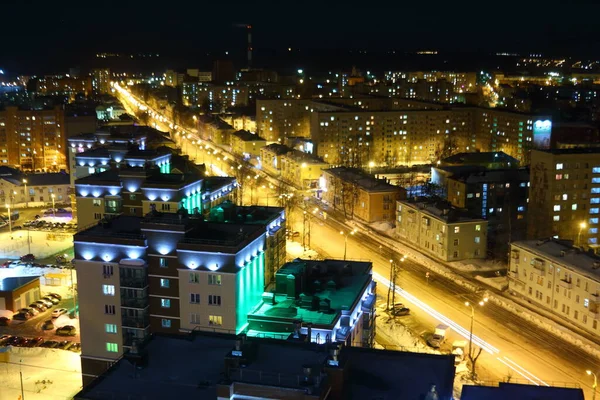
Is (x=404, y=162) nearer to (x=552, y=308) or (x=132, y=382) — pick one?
(x=552, y=308)

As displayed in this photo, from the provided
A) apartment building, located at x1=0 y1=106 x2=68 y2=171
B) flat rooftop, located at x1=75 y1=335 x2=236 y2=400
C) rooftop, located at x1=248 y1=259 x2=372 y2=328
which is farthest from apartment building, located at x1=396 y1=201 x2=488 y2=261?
apartment building, located at x1=0 y1=106 x2=68 y2=171

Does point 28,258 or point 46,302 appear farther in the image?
point 28,258

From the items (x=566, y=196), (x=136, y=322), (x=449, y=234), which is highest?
(x=566, y=196)

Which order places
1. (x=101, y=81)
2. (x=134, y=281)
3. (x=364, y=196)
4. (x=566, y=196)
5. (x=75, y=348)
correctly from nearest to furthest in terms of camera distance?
(x=134, y=281), (x=75, y=348), (x=566, y=196), (x=364, y=196), (x=101, y=81)

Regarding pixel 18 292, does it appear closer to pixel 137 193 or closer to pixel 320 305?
pixel 137 193

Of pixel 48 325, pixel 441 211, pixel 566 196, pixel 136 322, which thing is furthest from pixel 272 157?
pixel 136 322

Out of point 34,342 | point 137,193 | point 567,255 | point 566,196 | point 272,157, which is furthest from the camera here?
point 272,157
